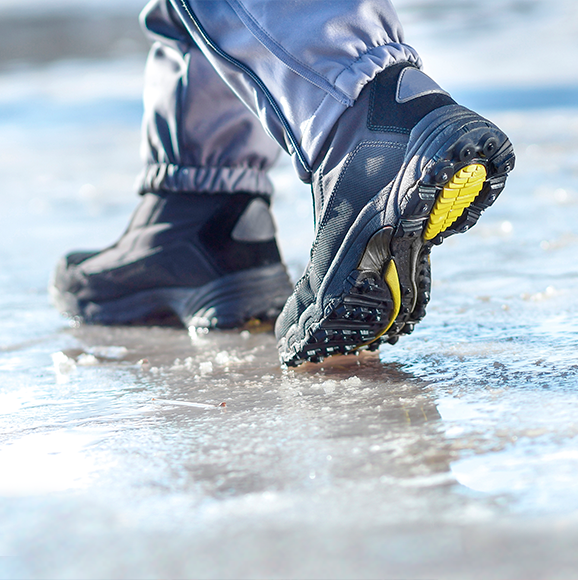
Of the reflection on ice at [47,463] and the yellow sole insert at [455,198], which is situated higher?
the yellow sole insert at [455,198]

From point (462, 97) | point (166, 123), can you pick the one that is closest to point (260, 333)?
point (166, 123)

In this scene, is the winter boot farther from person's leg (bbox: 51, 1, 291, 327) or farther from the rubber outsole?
person's leg (bbox: 51, 1, 291, 327)

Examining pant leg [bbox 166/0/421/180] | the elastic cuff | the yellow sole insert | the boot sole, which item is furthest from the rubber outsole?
the elastic cuff

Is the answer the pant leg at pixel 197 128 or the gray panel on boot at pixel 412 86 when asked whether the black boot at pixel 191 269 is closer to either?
the pant leg at pixel 197 128

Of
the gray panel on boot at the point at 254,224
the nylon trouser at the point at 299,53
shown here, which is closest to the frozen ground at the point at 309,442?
the gray panel on boot at the point at 254,224

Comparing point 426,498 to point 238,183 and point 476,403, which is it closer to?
point 476,403

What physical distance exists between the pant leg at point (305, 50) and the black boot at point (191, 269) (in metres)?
0.38

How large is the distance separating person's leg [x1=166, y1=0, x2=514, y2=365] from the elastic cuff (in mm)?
360

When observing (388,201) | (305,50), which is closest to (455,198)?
(388,201)

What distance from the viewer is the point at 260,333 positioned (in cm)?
138

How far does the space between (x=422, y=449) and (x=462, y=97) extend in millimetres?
4658

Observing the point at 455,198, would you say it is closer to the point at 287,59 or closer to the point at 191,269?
the point at 287,59

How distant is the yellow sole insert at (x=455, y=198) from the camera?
932mm

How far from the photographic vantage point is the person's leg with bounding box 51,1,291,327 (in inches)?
55.2
